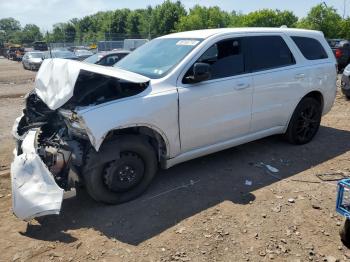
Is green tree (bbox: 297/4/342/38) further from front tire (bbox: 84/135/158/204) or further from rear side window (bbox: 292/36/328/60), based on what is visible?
front tire (bbox: 84/135/158/204)

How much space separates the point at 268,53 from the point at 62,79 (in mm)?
2945

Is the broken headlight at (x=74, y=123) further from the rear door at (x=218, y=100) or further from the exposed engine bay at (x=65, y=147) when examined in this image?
the rear door at (x=218, y=100)

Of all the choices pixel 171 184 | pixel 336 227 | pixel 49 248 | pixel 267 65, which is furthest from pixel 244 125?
pixel 49 248

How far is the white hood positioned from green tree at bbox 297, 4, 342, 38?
44.6m

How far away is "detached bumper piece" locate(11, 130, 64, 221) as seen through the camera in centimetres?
358

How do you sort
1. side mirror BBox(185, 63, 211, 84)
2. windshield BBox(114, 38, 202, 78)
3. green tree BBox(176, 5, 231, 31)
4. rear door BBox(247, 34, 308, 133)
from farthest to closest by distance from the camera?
green tree BBox(176, 5, 231, 31), rear door BBox(247, 34, 308, 133), windshield BBox(114, 38, 202, 78), side mirror BBox(185, 63, 211, 84)

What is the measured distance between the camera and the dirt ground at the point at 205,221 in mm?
3326

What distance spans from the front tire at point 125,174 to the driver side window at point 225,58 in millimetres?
1305

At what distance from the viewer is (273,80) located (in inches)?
202

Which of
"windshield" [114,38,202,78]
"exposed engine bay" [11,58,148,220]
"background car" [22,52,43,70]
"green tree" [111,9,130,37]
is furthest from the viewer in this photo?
"green tree" [111,9,130,37]

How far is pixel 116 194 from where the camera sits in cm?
411

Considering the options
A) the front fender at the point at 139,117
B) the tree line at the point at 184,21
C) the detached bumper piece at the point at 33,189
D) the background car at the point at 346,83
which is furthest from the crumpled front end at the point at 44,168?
the tree line at the point at 184,21

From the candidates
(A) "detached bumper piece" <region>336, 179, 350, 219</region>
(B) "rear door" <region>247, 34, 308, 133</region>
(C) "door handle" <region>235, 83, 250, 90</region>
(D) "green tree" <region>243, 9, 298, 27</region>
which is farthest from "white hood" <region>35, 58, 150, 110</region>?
(D) "green tree" <region>243, 9, 298, 27</region>

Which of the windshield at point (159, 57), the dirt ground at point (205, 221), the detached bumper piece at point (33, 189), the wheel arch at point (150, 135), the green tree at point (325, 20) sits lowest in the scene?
the dirt ground at point (205, 221)
